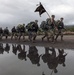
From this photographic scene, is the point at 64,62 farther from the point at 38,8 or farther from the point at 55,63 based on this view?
the point at 38,8

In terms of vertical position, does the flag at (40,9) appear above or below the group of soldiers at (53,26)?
above

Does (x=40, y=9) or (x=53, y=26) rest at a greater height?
(x=40, y=9)

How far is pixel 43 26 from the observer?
25.8m

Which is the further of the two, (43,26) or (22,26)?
(22,26)

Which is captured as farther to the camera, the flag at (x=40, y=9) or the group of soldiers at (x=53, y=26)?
the group of soldiers at (x=53, y=26)

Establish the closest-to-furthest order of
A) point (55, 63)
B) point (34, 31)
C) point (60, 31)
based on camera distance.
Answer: point (55, 63) < point (60, 31) < point (34, 31)

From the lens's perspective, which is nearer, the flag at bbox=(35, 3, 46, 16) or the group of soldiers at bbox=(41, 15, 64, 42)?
the flag at bbox=(35, 3, 46, 16)

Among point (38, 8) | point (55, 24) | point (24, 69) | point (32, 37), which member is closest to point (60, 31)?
point (55, 24)

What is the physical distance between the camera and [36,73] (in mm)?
10484

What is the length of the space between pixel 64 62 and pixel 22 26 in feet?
62.9

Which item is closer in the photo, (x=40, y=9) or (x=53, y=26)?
(x=40, y=9)

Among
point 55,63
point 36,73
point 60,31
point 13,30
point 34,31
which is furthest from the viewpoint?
point 13,30

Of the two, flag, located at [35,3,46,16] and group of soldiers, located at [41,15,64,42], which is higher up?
flag, located at [35,3,46,16]

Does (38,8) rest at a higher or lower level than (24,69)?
higher
